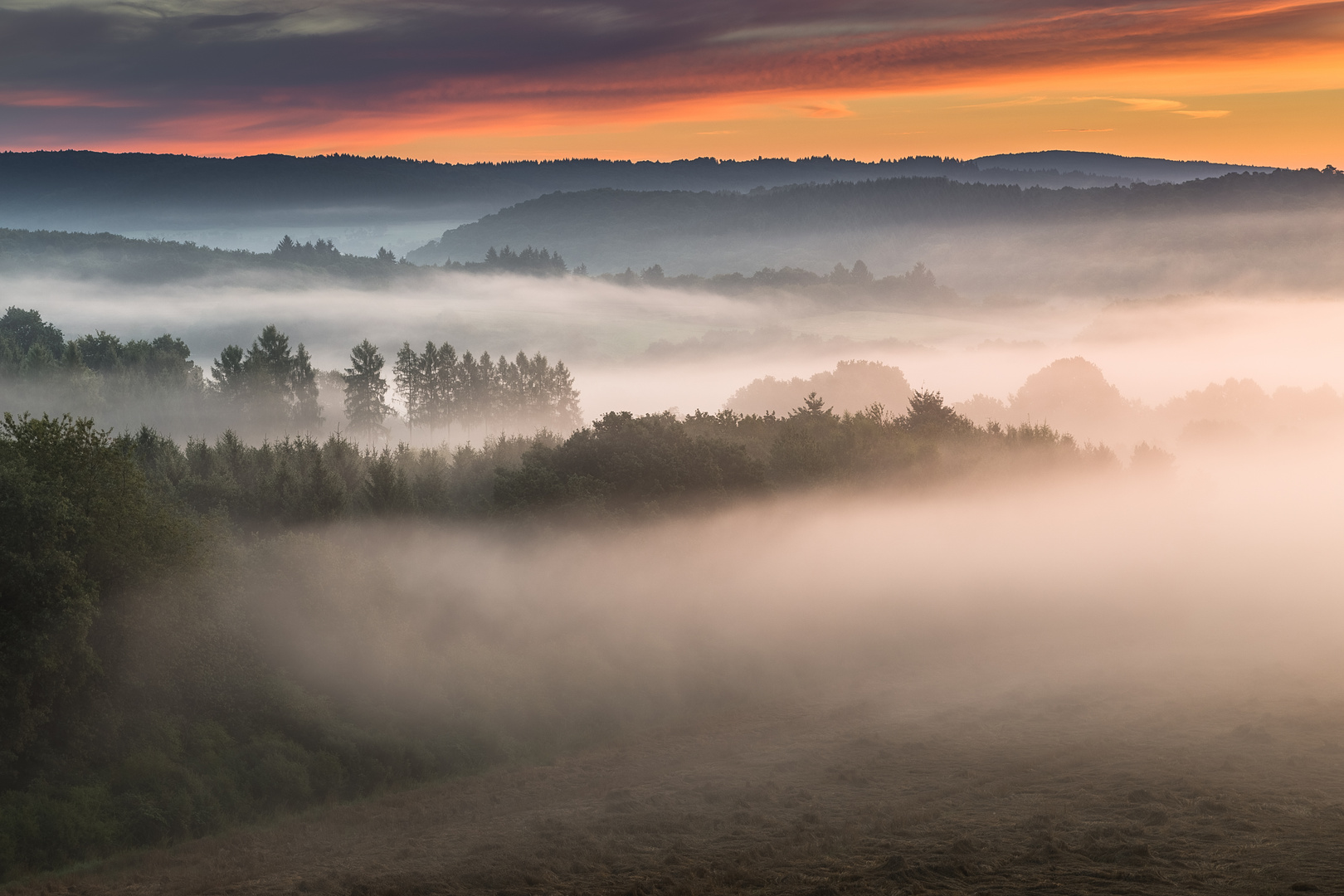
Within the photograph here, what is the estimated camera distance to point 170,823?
42812 mm

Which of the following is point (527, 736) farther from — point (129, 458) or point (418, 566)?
point (129, 458)

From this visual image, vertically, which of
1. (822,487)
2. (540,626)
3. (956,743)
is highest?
(822,487)

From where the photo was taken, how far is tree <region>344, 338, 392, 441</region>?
190 m

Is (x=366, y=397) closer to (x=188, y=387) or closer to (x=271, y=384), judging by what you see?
(x=271, y=384)

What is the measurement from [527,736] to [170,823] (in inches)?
728

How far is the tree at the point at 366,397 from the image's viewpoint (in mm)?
189750

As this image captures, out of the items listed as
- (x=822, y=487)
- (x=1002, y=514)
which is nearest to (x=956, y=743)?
(x=822, y=487)

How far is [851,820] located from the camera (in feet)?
150

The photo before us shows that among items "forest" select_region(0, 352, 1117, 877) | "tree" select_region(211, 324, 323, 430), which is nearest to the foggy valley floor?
"forest" select_region(0, 352, 1117, 877)

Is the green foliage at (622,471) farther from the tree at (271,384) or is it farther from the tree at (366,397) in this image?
the tree at (366,397)

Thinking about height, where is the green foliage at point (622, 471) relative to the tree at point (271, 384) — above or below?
below

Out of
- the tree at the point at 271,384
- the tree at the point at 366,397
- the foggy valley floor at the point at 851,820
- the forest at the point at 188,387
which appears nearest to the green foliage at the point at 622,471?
the foggy valley floor at the point at 851,820

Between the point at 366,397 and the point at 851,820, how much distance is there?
158 m

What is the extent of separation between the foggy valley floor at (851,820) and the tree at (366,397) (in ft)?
458
